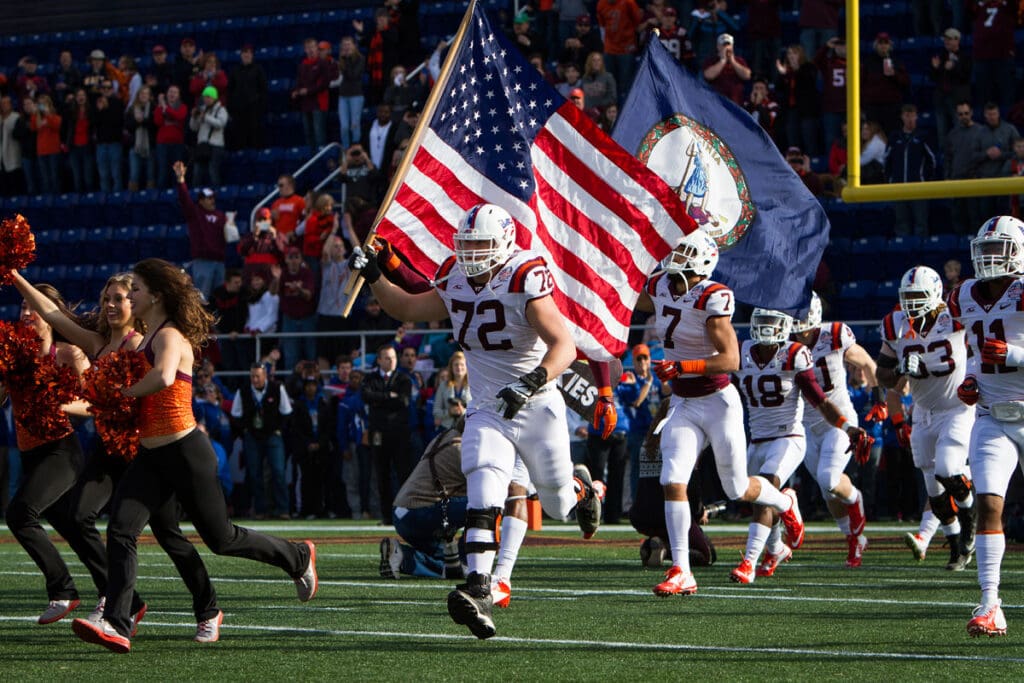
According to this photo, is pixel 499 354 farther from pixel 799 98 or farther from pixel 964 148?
pixel 799 98

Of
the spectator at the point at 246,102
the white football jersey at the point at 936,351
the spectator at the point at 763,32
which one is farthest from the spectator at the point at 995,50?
the spectator at the point at 246,102

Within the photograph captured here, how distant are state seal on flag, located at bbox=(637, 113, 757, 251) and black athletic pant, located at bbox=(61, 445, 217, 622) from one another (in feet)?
18.9

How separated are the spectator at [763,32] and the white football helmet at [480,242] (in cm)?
1206

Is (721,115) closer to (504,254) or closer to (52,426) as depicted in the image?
(504,254)

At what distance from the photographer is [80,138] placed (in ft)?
76.8

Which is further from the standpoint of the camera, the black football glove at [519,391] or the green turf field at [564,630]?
the black football glove at [519,391]

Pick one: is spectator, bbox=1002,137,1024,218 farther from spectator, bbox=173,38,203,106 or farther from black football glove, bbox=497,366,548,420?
spectator, bbox=173,38,203,106

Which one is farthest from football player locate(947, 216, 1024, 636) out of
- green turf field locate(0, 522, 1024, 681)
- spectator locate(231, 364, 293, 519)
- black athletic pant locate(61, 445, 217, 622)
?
spectator locate(231, 364, 293, 519)

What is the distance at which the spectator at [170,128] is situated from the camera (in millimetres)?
21938

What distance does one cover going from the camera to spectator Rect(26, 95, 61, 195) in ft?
76.8

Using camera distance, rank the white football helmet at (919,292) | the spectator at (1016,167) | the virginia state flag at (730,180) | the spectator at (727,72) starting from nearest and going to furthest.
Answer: the white football helmet at (919,292), the virginia state flag at (730,180), the spectator at (1016,167), the spectator at (727,72)

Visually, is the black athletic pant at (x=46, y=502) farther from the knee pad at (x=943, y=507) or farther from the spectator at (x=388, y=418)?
the spectator at (x=388, y=418)

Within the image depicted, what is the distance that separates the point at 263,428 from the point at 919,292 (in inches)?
338

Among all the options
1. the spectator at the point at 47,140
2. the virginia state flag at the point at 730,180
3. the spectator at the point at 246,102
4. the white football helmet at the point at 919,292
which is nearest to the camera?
the white football helmet at the point at 919,292
